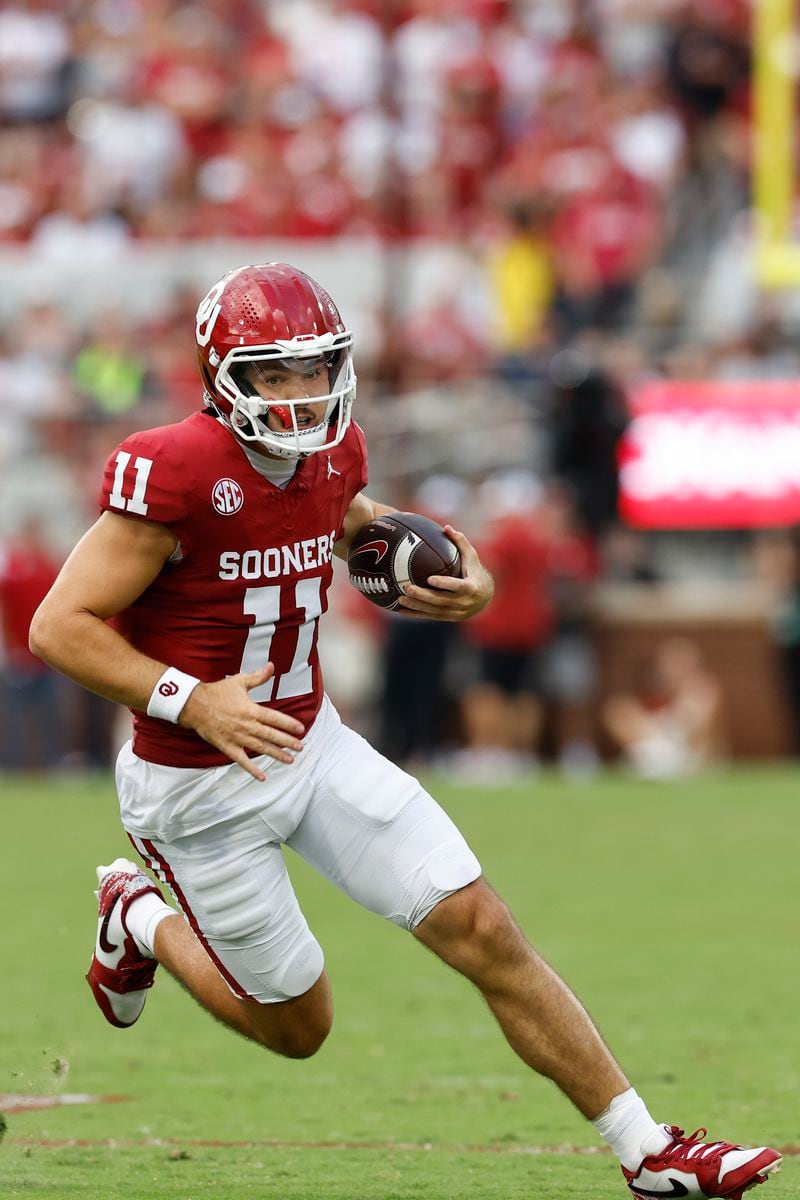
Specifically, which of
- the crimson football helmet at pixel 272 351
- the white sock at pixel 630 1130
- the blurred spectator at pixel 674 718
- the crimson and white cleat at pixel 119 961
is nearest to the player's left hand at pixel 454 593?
the crimson football helmet at pixel 272 351

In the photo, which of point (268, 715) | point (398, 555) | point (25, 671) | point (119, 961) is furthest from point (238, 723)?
point (25, 671)

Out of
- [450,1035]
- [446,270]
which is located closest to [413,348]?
[446,270]

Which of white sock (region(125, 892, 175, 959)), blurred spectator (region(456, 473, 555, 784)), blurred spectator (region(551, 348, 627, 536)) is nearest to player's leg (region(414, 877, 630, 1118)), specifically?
white sock (region(125, 892, 175, 959))

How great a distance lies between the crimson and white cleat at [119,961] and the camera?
4887mm

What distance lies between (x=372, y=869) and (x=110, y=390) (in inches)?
417

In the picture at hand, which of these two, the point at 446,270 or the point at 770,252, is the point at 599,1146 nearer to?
the point at 770,252

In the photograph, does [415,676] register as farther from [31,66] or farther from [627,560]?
[31,66]

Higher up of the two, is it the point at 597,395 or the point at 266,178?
the point at 266,178

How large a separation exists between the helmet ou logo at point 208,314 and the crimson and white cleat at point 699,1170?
6.17 feet

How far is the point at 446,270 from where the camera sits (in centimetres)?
1517

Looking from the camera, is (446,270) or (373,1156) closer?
(373,1156)

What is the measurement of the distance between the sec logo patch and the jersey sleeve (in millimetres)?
72

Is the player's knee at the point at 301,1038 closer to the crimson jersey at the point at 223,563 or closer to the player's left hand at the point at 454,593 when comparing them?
the crimson jersey at the point at 223,563

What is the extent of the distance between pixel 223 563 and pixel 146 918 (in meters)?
1.00
